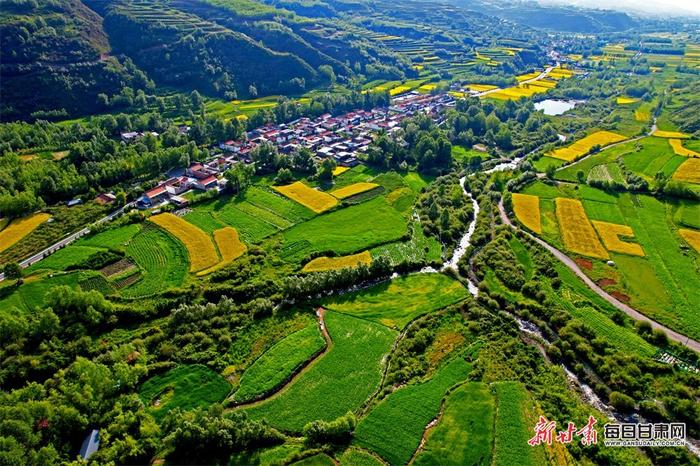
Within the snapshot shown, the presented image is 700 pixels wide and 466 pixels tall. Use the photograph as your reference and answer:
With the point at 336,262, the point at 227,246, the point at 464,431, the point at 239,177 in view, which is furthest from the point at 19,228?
the point at 464,431

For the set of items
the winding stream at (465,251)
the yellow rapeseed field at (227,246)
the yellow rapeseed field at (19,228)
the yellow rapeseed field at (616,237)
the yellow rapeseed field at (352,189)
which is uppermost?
the yellow rapeseed field at (616,237)

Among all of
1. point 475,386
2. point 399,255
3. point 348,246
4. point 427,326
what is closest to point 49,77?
point 348,246

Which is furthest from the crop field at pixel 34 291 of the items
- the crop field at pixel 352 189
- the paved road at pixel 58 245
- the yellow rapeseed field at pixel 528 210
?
the yellow rapeseed field at pixel 528 210

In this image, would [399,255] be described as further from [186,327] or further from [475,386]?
[186,327]

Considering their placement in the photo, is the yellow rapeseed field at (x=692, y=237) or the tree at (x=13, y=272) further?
the yellow rapeseed field at (x=692, y=237)

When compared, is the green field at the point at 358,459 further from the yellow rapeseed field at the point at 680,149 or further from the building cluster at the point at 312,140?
the yellow rapeseed field at the point at 680,149
